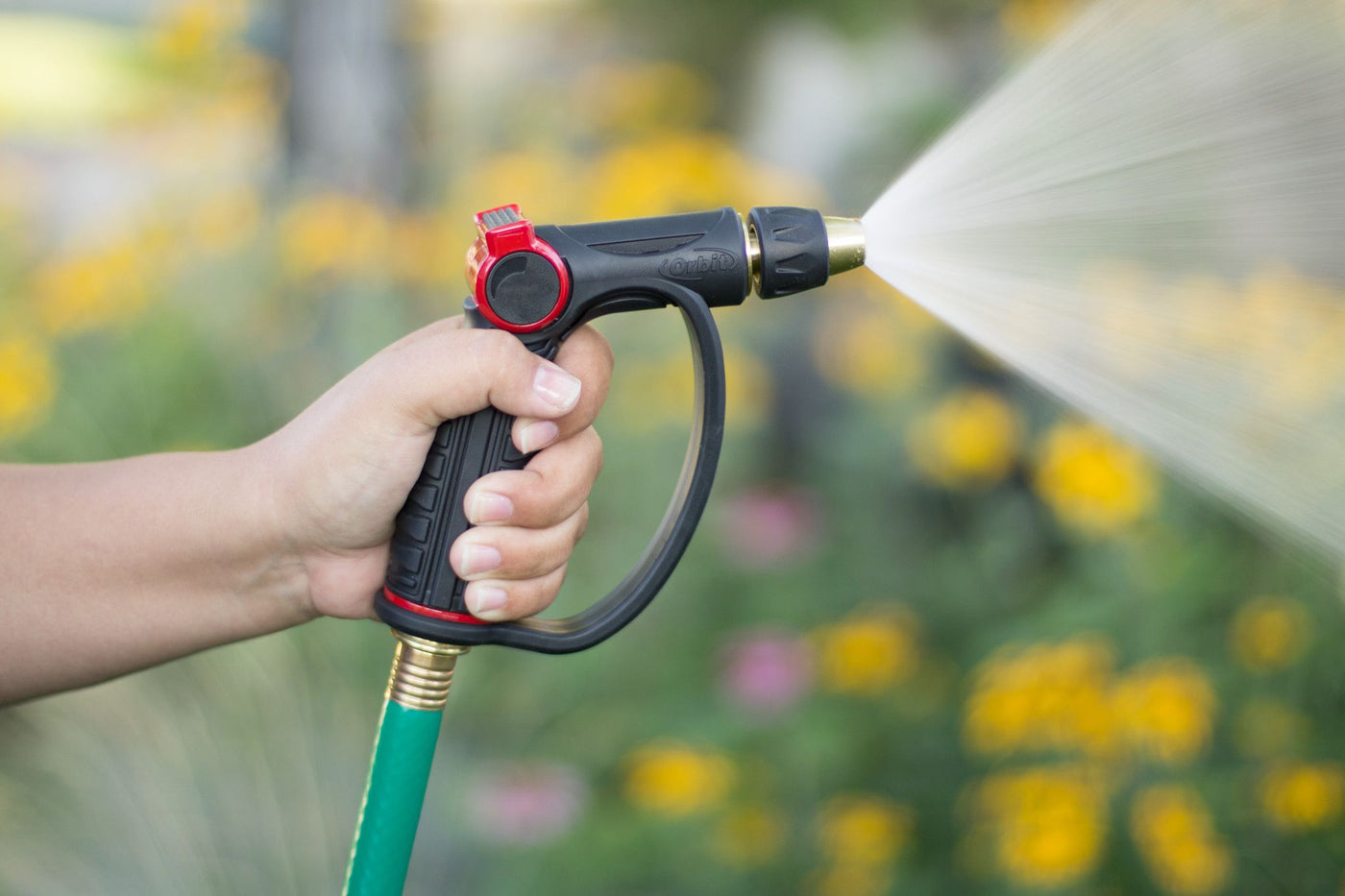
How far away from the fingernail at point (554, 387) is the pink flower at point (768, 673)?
3.82 ft

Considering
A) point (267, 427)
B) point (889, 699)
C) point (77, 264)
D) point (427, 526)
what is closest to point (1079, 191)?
point (427, 526)

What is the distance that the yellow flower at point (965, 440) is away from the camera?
234 centimetres

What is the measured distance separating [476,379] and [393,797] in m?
0.38

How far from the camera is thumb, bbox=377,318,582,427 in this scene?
103 centimetres

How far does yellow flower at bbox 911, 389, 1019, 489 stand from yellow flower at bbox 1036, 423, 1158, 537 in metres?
0.27

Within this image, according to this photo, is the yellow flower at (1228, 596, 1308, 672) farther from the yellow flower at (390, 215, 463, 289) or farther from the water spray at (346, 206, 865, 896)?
the yellow flower at (390, 215, 463, 289)

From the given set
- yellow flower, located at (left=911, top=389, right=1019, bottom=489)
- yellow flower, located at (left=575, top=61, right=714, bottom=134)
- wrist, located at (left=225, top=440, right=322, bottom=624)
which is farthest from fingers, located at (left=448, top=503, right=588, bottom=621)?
yellow flower, located at (left=575, top=61, right=714, bottom=134)

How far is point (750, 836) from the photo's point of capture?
2.00m

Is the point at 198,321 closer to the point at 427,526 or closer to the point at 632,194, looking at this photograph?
the point at 632,194

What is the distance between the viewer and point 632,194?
242 centimetres

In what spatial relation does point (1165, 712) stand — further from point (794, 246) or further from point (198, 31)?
point (198, 31)

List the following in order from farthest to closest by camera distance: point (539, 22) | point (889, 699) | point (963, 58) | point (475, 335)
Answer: point (539, 22) → point (963, 58) → point (889, 699) → point (475, 335)

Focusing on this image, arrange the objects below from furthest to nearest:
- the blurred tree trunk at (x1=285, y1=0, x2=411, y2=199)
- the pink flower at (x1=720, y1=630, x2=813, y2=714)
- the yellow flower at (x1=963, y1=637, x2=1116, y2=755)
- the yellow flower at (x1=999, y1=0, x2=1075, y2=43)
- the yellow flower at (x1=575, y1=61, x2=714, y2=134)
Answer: the yellow flower at (x1=575, y1=61, x2=714, y2=134) → the blurred tree trunk at (x1=285, y1=0, x2=411, y2=199) → the yellow flower at (x1=999, y1=0, x2=1075, y2=43) → the pink flower at (x1=720, y1=630, x2=813, y2=714) → the yellow flower at (x1=963, y1=637, x2=1116, y2=755)

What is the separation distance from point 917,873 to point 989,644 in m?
0.41
